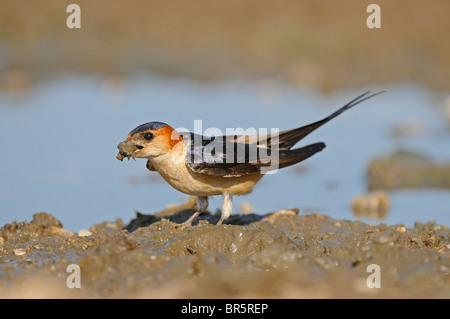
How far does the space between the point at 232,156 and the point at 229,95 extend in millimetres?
7771

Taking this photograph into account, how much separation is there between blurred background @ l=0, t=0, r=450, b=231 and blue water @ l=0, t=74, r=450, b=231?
3 cm

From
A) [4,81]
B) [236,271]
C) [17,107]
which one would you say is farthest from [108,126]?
[236,271]

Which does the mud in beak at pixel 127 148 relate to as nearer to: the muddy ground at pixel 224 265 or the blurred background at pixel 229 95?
the muddy ground at pixel 224 265

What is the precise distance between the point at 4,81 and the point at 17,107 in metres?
1.84

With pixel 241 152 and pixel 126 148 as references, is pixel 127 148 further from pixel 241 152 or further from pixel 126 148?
pixel 241 152

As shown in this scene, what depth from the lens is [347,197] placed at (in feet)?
31.5

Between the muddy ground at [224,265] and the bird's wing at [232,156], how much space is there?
1.66 feet

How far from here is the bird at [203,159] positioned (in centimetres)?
634

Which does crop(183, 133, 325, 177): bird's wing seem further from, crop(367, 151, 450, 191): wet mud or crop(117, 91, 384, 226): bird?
Answer: crop(367, 151, 450, 191): wet mud

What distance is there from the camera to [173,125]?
36.4 feet

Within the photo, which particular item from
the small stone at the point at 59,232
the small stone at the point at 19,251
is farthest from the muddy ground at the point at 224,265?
the small stone at the point at 59,232

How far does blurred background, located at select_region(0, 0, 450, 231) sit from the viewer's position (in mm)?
9500

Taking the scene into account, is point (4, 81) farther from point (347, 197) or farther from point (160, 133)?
point (160, 133)
